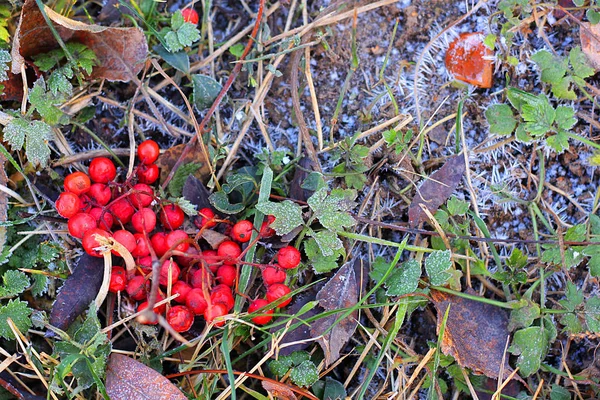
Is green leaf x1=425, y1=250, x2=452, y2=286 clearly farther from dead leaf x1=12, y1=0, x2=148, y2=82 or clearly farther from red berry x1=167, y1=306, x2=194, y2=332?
dead leaf x1=12, y1=0, x2=148, y2=82

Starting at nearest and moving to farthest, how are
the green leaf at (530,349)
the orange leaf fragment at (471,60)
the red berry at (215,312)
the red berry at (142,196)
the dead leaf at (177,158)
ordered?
the red berry at (215,312), the red berry at (142,196), the green leaf at (530,349), the dead leaf at (177,158), the orange leaf fragment at (471,60)

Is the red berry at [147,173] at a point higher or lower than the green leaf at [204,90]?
lower

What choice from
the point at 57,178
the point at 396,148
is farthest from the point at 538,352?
the point at 57,178

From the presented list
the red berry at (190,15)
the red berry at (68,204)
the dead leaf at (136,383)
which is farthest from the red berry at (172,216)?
the red berry at (190,15)

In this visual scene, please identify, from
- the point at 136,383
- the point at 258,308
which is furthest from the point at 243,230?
the point at 136,383

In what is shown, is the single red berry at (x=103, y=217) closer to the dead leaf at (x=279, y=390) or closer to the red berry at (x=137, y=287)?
the red berry at (x=137, y=287)

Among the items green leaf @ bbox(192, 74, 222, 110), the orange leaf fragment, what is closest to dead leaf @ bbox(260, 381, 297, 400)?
green leaf @ bbox(192, 74, 222, 110)
